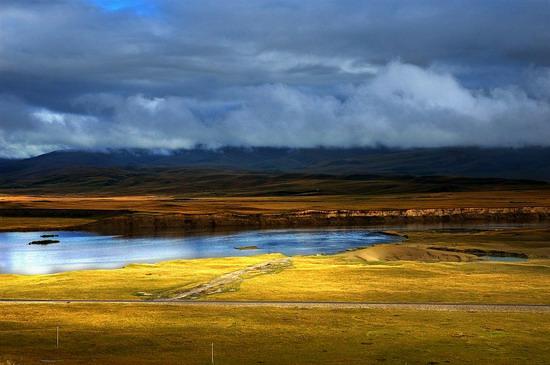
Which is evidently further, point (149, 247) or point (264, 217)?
point (264, 217)

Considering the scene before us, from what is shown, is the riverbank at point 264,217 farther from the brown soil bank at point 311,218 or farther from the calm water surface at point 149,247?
the calm water surface at point 149,247

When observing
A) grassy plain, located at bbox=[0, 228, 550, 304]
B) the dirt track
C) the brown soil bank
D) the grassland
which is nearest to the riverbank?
the brown soil bank

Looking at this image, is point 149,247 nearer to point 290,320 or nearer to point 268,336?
point 290,320

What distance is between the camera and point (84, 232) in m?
162

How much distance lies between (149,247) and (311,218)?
66165 millimetres

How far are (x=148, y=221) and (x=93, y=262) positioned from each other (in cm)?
7271

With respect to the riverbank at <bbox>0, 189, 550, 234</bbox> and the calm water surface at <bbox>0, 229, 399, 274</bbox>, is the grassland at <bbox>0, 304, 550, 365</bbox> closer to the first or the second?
the calm water surface at <bbox>0, 229, 399, 274</bbox>

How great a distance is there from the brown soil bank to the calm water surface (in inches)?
650

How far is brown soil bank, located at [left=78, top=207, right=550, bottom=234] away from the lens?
6816 inches

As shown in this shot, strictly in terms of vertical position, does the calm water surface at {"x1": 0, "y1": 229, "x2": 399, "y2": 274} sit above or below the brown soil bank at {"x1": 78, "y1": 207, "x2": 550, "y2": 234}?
below

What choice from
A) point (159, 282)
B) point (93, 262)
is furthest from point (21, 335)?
point (93, 262)

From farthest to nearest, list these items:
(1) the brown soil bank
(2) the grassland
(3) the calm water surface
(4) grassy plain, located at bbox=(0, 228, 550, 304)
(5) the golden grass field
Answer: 1. (1) the brown soil bank
2. (3) the calm water surface
3. (4) grassy plain, located at bbox=(0, 228, 550, 304)
4. (5) the golden grass field
5. (2) the grassland

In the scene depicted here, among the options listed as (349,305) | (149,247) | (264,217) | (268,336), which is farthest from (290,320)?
(264,217)

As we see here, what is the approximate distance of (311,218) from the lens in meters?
184
